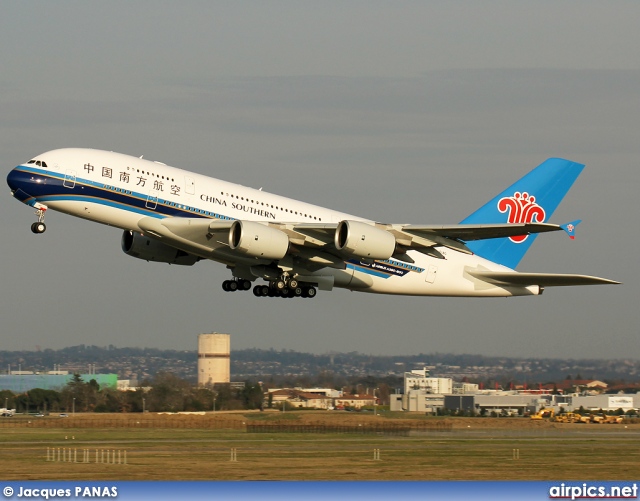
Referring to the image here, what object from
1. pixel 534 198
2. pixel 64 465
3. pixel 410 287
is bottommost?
pixel 64 465

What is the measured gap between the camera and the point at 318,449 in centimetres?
4434

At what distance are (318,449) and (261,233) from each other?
9649 mm

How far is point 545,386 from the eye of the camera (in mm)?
82625

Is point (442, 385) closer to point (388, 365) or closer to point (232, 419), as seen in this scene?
point (388, 365)

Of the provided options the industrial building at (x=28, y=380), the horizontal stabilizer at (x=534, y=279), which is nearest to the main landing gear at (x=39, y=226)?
the horizontal stabilizer at (x=534, y=279)

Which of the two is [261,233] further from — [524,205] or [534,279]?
[524,205]

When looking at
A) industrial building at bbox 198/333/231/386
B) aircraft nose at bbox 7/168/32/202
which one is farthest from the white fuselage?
industrial building at bbox 198/333/231/386

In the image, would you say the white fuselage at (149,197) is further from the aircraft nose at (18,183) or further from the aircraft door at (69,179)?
the aircraft nose at (18,183)

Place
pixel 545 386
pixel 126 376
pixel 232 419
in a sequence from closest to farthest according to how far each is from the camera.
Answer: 1. pixel 232 419
2. pixel 545 386
3. pixel 126 376

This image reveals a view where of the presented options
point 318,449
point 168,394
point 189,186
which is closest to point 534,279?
point 318,449

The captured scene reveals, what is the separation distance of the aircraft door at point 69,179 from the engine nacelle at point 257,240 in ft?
19.7

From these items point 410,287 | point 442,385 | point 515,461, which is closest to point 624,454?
point 515,461

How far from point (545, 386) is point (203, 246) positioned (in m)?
47.6

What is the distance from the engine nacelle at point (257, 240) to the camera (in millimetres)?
40500
